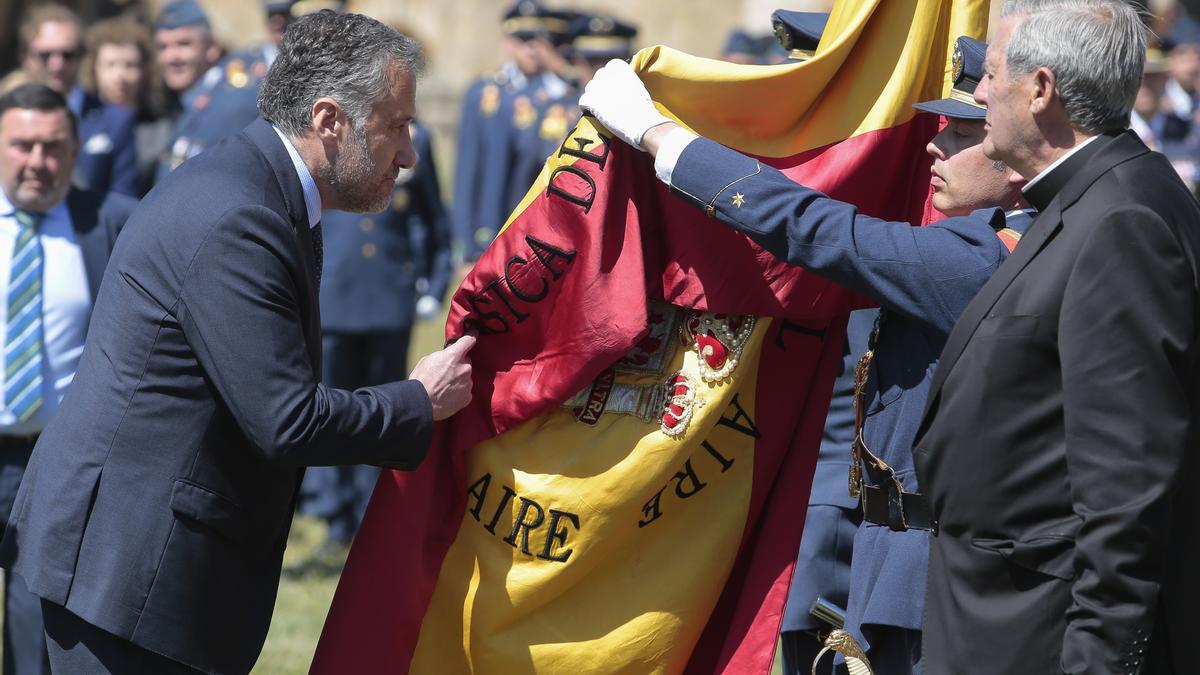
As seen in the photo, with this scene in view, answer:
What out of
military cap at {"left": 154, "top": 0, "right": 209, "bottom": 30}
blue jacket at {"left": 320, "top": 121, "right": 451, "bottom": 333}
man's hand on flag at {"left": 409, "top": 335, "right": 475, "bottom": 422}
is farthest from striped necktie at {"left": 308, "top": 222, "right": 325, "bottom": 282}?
military cap at {"left": 154, "top": 0, "right": 209, "bottom": 30}

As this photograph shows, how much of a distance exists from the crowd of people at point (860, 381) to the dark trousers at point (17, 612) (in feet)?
0.06

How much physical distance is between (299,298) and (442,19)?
883 inches

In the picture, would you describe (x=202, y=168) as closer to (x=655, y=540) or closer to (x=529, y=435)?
(x=529, y=435)

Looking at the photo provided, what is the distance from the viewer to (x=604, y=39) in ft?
35.2

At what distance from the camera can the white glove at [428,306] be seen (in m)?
8.42

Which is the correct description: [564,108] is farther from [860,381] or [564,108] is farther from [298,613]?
[860,381]

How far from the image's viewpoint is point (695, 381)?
3.69 metres

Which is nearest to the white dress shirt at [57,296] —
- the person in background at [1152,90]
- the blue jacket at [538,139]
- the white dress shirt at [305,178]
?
Result: the white dress shirt at [305,178]

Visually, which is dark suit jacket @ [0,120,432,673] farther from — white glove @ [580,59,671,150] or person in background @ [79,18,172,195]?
person in background @ [79,18,172,195]

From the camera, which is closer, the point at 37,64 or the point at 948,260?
the point at 948,260

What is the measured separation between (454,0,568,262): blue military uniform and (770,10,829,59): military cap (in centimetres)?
602

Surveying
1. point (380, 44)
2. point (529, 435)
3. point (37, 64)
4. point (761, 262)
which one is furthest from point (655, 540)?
point (37, 64)

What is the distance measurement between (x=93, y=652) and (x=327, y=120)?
128 centimetres

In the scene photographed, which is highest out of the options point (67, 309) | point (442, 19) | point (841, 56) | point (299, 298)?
point (841, 56)
